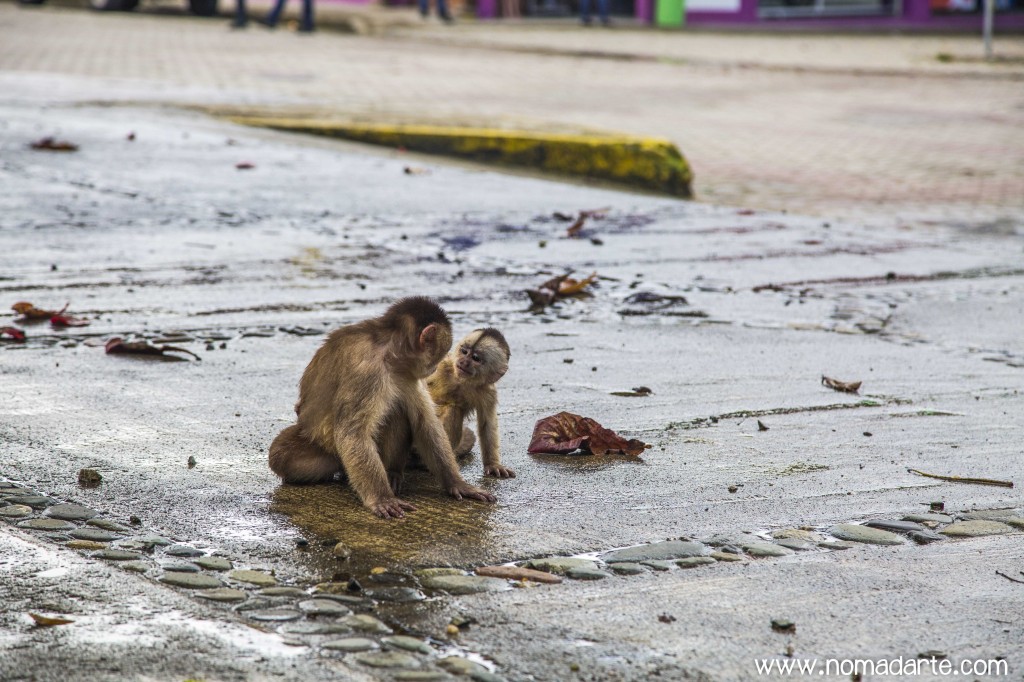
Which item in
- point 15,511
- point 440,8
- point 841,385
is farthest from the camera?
point 440,8

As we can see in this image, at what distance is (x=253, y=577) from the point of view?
11.5 feet

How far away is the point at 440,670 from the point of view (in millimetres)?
2979

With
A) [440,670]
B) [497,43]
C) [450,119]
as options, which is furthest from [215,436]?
[497,43]

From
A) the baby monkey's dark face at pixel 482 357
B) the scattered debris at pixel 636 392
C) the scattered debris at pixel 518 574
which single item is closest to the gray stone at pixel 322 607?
the scattered debris at pixel 518 574

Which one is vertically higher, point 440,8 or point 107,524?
point 440,8

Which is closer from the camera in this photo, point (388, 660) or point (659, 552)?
point (388, 660)

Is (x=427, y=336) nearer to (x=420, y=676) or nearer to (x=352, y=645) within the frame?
(x=352, y=645)

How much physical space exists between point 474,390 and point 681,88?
1786 cm

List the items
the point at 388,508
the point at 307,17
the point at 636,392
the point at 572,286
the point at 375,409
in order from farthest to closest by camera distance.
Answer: the point at 307,17 < the point at 572,286 < the point at 636,392 < the point at 375,409 < the point at 388,508

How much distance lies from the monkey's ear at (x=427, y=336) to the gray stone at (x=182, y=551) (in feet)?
3.23

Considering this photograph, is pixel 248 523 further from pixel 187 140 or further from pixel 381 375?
pixel 187 140

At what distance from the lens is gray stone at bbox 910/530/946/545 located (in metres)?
3.89

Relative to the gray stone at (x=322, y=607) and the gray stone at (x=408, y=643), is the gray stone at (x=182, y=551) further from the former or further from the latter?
the gray stone at (x=408, y=643)

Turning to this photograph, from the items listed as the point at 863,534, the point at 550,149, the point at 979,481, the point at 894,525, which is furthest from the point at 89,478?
the point at 550,149
